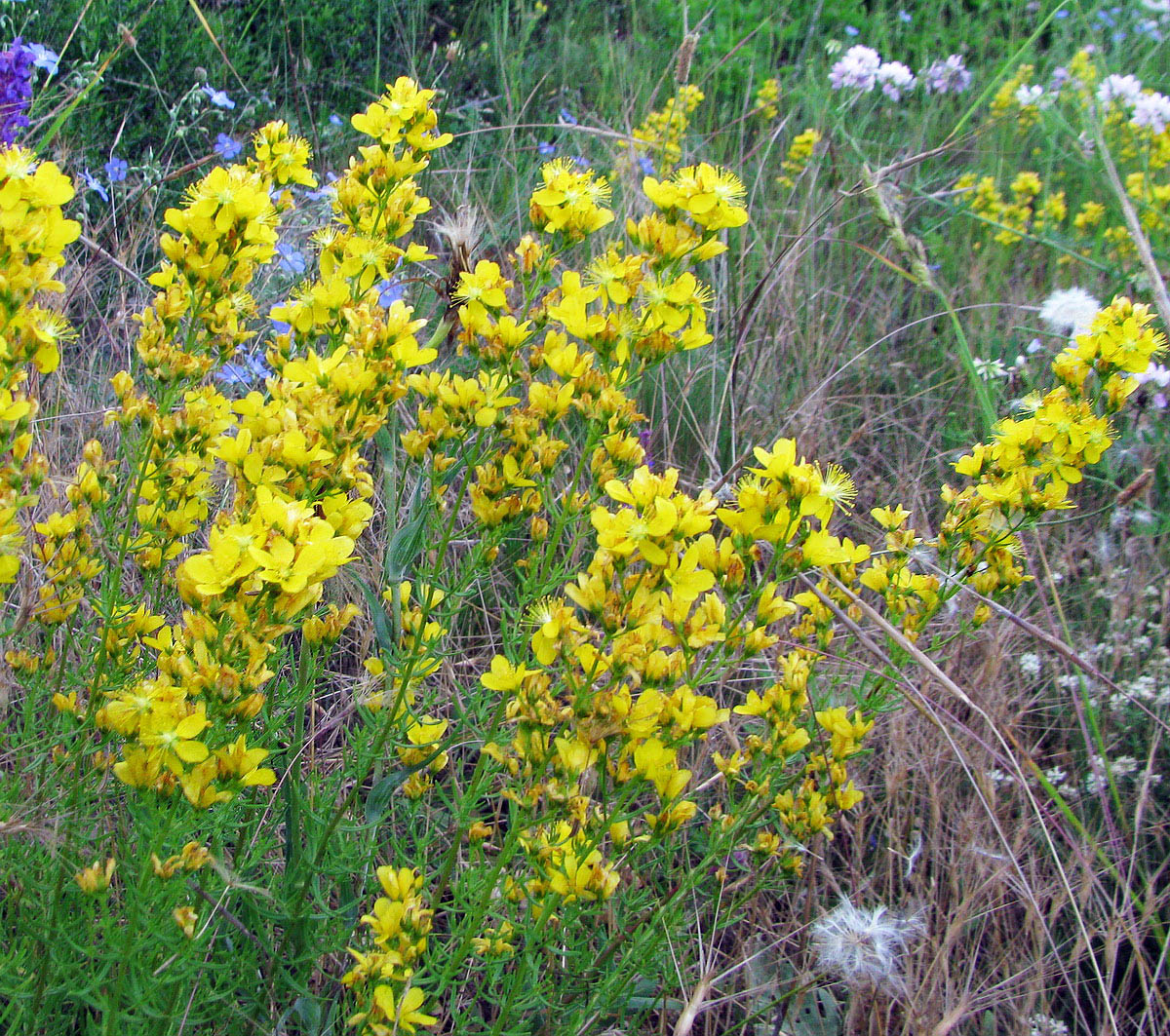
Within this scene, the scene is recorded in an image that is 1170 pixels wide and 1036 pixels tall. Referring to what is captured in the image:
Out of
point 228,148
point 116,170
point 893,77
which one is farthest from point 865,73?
point 116,170

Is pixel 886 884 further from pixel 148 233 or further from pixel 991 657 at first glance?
pixel 148 233

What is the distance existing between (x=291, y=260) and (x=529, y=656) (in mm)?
1982

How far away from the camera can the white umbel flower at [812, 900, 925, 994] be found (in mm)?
1915

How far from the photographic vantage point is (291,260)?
3.23 m

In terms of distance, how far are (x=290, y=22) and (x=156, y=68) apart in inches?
33.8

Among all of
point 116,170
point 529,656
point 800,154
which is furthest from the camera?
point 800,154

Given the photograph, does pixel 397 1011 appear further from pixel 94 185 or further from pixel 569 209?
pixel 94 185

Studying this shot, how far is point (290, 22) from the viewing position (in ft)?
15.9

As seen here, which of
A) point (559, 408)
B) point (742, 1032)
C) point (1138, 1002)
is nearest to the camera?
point (559, 408)

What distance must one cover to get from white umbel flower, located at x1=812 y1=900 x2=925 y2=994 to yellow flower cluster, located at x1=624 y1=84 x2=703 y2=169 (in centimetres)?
250

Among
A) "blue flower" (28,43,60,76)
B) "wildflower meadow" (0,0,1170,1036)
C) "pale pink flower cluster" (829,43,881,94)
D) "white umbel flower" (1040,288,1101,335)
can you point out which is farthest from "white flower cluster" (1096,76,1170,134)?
"blue flower" (28,43,60,76)

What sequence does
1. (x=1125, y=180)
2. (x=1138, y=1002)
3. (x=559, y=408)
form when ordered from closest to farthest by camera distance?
(x=559, y=408)
(x=1138, y=1002)
(x=1125, y=180)

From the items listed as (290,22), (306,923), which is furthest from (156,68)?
(306,923)

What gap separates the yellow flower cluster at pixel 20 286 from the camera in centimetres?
130
